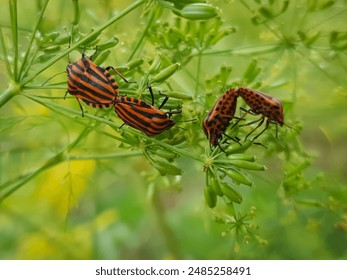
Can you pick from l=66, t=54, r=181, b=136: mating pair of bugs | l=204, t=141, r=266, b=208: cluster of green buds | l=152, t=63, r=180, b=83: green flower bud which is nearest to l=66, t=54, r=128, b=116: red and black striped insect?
l=66, t=54, r=181, b=136: mating pair of bugs

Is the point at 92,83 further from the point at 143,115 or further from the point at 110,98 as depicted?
the point at 143,115

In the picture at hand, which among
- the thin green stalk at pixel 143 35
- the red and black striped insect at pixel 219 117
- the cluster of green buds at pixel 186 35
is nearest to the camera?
the red and black striped insect at pixel 219 117

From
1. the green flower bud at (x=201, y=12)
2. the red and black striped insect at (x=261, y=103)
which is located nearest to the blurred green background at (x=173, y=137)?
the green flower bud at (x=201, y=12)

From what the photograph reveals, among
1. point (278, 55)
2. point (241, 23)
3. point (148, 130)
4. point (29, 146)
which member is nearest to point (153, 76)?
point (148, 130)

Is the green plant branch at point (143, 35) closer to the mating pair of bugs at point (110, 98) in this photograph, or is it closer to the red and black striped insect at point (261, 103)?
the mating pair of bugs at point (110, 98)

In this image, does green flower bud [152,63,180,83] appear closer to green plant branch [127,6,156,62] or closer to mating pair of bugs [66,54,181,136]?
mating pair of bugs [66,54,181,136]

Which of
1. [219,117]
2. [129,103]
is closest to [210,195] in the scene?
[219,117]
